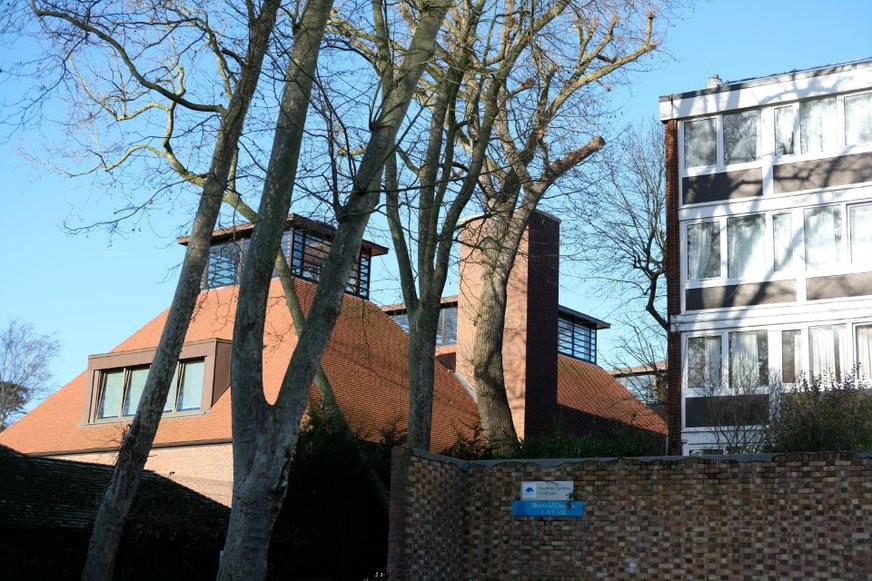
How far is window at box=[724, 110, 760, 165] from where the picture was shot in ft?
82.8

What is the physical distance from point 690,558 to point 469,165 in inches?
377

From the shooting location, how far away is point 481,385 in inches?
952

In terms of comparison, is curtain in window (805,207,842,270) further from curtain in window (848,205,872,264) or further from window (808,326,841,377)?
window (808,326,841,377)

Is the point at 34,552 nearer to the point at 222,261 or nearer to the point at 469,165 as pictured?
the point at 469,165

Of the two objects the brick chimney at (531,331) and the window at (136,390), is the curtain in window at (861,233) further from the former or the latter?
the window at (136,390)

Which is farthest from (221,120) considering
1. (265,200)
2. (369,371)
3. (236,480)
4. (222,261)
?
(222,261)

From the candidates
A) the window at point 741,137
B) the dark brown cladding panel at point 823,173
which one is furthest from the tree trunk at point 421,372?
the dark brown cladding panel at point 823,173

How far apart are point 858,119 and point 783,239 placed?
3056mm

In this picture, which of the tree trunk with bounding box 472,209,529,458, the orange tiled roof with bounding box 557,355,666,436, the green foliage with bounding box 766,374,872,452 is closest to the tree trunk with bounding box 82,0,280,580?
the tree trunk with bounding box 472,209,529,458

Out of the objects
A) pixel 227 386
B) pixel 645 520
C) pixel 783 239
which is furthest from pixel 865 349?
pixel 227 386

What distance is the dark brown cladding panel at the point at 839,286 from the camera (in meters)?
23.4

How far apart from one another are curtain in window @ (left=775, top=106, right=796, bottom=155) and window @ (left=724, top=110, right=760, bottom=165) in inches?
17.0

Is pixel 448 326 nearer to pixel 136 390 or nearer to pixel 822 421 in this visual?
pixel 136 390

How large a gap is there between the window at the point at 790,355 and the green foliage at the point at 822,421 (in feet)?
8.99
